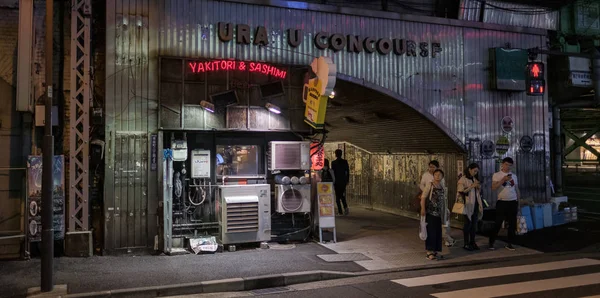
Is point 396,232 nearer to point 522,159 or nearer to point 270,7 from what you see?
point 522,159

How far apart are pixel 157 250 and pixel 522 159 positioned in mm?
10669

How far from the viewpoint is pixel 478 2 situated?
1425 cm

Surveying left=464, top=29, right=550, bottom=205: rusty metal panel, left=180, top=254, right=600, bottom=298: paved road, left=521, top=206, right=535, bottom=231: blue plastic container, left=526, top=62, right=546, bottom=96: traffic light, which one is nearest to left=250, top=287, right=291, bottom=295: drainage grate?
left=180, top=254, right=600, bottom=298: paved road

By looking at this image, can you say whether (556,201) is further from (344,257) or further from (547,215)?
(344,257)

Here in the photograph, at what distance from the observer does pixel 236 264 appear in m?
Result: 9.18

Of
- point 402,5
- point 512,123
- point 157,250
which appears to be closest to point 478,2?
point 402,5

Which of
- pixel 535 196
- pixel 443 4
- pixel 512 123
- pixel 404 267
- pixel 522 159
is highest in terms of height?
pixel 443 4

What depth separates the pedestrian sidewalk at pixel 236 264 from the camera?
7.91 meters

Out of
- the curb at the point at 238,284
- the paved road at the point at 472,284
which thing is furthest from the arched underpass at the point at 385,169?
the paved road at the point at 472,284

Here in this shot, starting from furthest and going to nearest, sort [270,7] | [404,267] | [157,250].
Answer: [270,7] < [157,250] < [404,267]

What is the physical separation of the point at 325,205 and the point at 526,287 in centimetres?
479

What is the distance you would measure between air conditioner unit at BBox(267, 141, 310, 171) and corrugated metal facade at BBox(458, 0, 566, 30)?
6663mm

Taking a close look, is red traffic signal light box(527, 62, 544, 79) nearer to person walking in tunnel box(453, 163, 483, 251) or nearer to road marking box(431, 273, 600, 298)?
person walking in tunnel box(453, 163, 483, 251)

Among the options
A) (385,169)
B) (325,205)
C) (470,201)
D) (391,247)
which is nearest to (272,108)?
(325,205)
